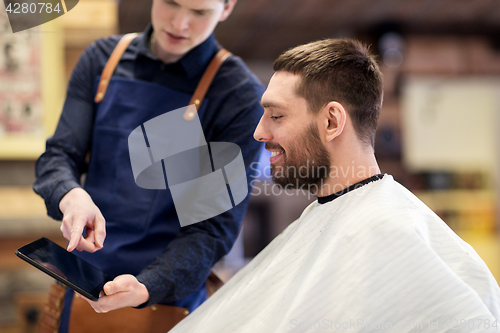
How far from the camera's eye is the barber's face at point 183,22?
139 centimetres

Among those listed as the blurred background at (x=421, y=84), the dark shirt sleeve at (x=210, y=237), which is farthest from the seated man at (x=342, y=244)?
the blurred background at (x=421, y=84)

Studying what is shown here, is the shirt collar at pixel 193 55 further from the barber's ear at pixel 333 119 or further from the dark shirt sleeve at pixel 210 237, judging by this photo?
the barber's ear at pixel 333 119

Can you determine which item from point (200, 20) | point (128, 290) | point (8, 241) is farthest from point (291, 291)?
point (8, 241)

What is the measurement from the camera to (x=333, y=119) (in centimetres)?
128

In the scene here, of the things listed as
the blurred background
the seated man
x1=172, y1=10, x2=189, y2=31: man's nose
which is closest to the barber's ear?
the seated man

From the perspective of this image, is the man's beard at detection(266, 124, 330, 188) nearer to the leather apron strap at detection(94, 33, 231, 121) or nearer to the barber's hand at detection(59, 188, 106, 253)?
the leather apron strap at detection(94, 33, 231, 121)

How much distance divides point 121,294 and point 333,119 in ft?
2.35

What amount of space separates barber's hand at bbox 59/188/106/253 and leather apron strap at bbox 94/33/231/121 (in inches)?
15.3

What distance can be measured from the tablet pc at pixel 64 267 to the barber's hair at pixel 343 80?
735 mm

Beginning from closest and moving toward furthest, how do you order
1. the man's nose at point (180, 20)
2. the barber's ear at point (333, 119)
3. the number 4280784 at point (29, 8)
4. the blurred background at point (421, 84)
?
1. the barber's ear at point (333, 119)
2. the man's nose at point (180, 20)
3. the number 4280784 at point (29, 8)
4. the blurred background at point (421, 84)

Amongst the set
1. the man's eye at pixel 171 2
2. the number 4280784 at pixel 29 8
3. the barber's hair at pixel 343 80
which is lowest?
the barber's hair at pixel 343 80

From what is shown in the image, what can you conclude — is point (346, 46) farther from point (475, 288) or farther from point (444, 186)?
point (444, 186)

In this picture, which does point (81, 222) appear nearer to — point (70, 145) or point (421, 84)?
point (70, 145)

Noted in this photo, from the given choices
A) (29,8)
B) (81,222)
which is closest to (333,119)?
(81,222)
